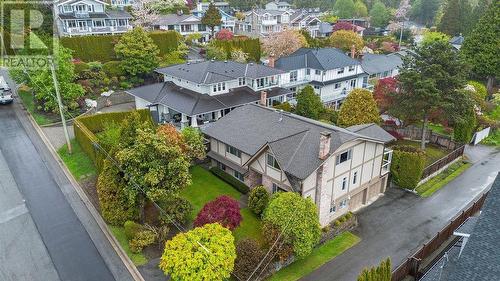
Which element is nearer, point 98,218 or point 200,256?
point 200,256

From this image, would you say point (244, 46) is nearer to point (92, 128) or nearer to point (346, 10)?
point (92, 128)

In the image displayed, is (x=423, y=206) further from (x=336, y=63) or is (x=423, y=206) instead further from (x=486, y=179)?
(x=336, y=63)

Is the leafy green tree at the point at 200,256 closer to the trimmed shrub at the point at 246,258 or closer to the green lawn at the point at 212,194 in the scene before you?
the trimmed shrub at the point at 246,258

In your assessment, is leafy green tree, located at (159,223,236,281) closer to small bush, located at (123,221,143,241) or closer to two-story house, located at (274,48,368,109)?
small bush, located at (123,221,143,241)

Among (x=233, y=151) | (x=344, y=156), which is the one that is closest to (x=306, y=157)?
(x=344, y=156)

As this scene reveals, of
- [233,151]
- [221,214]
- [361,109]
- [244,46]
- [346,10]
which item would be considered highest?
[346,10]

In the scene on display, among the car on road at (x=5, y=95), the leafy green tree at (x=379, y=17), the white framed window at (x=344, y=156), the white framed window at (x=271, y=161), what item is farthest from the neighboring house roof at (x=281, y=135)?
the leafy green tree at (x=379, y=17)
